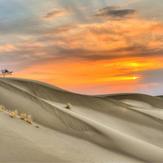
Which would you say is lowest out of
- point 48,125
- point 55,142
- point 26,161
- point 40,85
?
point 26,161

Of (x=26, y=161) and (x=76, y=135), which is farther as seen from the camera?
(x=76, y=135)

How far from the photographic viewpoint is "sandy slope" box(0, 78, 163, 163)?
1508cm

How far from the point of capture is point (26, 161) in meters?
13.3

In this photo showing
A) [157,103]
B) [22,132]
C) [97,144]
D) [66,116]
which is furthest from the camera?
[157,103]

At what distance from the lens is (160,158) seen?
19.6m

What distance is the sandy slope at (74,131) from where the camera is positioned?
49.5 feet

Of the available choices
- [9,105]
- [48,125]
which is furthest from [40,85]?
[48,125]

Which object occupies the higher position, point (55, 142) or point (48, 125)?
point (48, 125)

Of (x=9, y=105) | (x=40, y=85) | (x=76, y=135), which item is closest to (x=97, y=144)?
(x=76, y=135)

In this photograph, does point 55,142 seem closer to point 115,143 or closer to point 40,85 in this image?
point 115,143

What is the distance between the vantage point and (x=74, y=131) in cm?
2191

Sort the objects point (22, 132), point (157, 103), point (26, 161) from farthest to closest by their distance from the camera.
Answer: point (157, 103) < point (22, 132) < point (26, 161)

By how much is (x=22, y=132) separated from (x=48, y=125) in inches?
201

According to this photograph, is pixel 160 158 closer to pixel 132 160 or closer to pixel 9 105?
pixel 132 160
